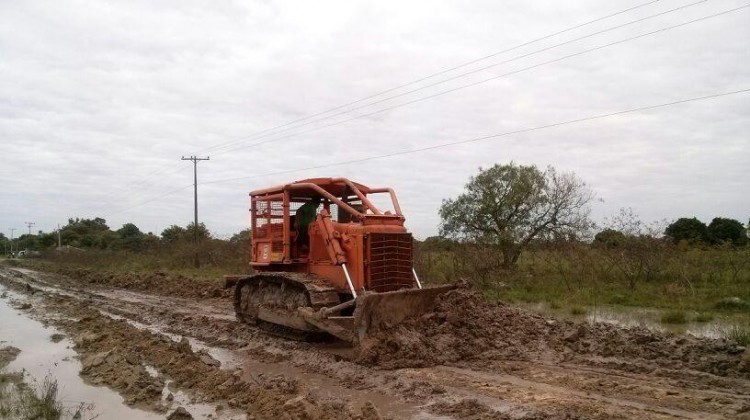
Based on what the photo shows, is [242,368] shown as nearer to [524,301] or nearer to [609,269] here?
[524,301]

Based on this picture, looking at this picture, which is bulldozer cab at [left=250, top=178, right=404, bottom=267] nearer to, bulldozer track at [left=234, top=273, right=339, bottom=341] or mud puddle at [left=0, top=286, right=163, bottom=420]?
bulldozer track at [left=234, top=273, right=339, bottom=341]

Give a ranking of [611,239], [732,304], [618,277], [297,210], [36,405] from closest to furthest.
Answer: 1. [36,405]
2. [297,210]
3. [732,304]
4. [618,277]
5. [611,239]

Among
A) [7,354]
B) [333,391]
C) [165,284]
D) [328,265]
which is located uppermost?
[328,265]

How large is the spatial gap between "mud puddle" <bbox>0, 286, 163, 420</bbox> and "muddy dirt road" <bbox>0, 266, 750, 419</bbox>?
17 centimetres

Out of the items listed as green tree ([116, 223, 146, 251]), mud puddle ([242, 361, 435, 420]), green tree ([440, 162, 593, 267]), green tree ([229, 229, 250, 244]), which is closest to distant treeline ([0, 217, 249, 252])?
green tree ([116, 223, 146, 251])

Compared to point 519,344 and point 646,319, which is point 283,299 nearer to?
point 519,344

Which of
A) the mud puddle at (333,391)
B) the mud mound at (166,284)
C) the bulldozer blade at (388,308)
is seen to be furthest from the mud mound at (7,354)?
the mud mound at (166,284)

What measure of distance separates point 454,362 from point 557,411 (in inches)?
96.3

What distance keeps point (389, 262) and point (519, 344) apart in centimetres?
232

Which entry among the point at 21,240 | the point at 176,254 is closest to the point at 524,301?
the point at 176,254

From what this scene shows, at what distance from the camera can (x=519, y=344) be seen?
28.3 ft

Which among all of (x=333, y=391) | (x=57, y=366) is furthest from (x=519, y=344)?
(x=57, y=366)

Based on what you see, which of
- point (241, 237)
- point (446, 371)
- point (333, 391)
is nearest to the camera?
point (333, 391)

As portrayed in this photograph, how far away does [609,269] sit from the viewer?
16000mm
